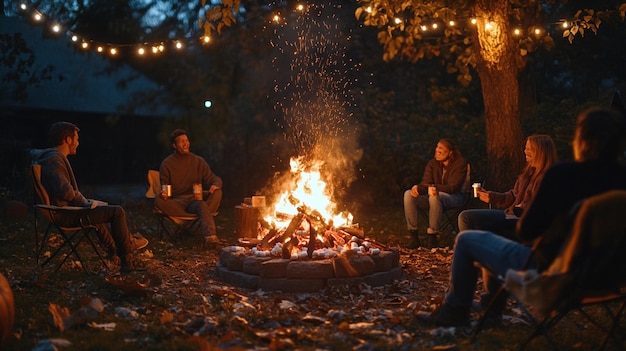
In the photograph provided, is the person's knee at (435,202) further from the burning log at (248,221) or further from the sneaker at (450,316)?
the sneaker at (450,316)

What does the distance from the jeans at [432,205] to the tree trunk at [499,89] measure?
92 cm

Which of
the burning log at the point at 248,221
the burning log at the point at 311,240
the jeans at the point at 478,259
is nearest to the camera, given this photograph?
the jeans at the point at 478,259

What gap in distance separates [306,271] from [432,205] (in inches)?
110

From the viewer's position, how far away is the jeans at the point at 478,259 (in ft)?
12.0

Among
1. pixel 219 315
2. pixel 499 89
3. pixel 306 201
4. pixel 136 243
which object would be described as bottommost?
pixel 219 315

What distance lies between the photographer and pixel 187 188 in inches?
318

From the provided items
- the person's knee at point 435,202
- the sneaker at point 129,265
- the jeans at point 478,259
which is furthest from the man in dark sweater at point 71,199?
the person's knee at point 435,202

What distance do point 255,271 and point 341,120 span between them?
8.82m

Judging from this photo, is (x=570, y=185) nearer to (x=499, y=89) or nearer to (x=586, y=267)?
(x=586, y=267)

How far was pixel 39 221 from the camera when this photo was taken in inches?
390

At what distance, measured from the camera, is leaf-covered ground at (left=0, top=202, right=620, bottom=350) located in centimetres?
388

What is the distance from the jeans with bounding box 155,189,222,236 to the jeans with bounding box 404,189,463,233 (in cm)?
230

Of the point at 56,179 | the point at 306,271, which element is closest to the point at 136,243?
the point at 56,179

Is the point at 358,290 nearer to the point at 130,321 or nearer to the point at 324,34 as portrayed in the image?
the point at 130,321
